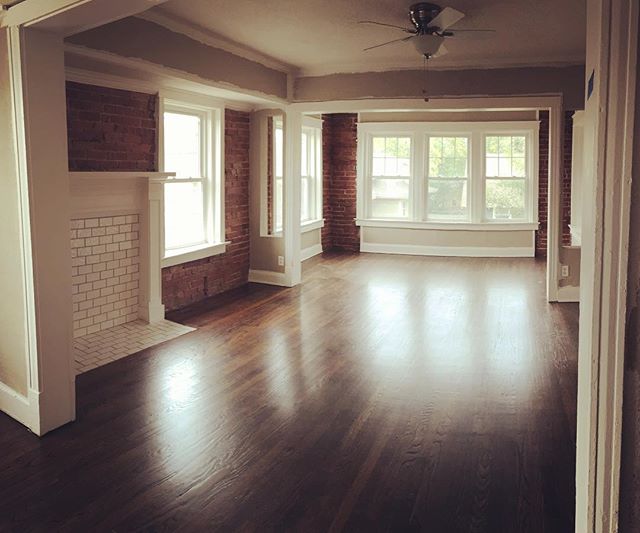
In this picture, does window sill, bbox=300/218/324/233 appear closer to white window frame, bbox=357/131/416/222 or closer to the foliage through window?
white window frame, bbox=357/131/416/222

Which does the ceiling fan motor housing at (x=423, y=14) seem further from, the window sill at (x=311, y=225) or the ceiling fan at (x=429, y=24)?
the window sill at (x=311, y=225)

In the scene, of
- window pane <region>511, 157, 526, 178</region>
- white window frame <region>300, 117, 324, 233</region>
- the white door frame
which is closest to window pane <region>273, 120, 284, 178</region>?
white window frame <region>300, 117, 324, 233</region>

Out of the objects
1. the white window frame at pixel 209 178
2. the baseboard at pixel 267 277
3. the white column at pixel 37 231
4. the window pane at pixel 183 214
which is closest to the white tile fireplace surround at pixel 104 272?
the white window frame at pixel 209 178

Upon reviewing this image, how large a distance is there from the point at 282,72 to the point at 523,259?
16.4ft

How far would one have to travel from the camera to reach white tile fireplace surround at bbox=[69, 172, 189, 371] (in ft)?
16.7

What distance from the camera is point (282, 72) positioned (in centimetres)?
717

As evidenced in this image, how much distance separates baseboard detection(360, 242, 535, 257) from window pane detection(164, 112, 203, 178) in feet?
14.9

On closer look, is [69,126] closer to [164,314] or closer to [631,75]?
[164,314]

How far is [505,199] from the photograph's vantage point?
10266 mm

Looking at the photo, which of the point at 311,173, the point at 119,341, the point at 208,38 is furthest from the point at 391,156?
the point at 119,341

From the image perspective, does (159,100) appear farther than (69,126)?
Yes

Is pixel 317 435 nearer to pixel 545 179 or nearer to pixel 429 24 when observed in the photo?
pixel 429 24

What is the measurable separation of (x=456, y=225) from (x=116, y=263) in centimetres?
621

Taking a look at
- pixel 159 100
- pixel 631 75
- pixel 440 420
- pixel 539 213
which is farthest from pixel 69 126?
pixel 539 213
